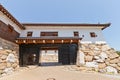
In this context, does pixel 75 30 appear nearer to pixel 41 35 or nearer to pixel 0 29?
pixel 41 35

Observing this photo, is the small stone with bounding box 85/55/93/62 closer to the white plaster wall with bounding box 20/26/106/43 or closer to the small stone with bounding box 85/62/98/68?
the small stone with bounding box 85/62/98/68

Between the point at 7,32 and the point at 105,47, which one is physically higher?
the point at 7,32

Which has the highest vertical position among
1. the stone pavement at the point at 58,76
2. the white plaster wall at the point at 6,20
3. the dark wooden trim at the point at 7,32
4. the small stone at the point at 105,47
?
the white plaster wall at the point at 6,20

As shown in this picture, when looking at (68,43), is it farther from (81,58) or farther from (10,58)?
(10,58)

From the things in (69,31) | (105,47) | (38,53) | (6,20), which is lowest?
(38,53)

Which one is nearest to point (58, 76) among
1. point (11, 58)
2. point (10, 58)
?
point (10, 58)

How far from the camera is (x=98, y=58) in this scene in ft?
64.6

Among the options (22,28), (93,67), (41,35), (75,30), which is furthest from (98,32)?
(22,28)

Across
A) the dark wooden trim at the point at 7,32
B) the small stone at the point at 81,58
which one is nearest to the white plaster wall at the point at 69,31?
the small stone at the point at 81,58

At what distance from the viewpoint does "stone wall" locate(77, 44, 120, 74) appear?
19344mm

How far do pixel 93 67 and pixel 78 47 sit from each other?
10.4 feet

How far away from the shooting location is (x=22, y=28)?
20.2 m

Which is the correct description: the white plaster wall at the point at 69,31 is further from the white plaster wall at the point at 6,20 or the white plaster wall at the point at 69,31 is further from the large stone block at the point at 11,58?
the large stone block at the point at 11,58

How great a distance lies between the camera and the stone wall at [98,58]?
762 inches
